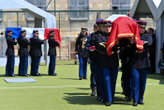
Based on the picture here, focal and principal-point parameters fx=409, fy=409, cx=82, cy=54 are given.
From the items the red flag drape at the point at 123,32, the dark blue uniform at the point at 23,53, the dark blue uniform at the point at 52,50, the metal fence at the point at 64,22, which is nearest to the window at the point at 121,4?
the metal fence at the point at 64,22

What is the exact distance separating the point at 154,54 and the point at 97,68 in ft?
26.0

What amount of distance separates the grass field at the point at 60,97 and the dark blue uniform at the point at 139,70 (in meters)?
0.26

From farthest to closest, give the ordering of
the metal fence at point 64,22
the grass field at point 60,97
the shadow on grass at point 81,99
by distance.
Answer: the metal fence at point 64,22
the shadow on grass at point 81,99
the grass field at point 60,97

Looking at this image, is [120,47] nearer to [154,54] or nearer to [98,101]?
[98,101]

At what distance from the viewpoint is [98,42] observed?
8406 millimetres

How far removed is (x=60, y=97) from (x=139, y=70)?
2118 millimetres

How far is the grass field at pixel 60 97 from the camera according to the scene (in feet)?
27.2

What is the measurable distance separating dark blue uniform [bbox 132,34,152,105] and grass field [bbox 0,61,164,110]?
26cm

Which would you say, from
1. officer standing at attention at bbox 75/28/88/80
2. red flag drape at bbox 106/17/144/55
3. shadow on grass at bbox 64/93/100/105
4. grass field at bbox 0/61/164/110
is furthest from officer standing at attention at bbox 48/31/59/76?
red flag drape at bbox 106/17/144/55

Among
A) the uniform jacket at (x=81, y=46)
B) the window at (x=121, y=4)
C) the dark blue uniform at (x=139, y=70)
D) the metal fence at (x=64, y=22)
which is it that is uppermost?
the window at (x=121, y=4)

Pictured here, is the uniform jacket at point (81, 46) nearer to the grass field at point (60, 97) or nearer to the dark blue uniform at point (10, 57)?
the grass field at point (60, 97)

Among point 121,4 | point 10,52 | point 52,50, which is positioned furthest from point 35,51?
point 121,4

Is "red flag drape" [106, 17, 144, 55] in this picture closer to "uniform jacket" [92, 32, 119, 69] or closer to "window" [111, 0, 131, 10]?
"uniform jacket" [92, 32, 119, 69]

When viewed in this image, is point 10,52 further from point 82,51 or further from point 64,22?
point 64,22
